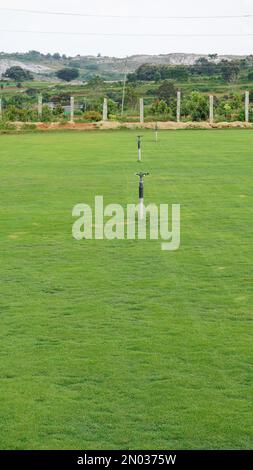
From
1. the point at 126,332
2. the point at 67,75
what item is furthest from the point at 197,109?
the point at 67,75

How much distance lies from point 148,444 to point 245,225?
11.1 meters

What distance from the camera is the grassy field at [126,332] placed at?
26.0 ft

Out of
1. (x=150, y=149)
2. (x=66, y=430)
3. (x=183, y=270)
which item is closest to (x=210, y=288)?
(x=183, y=270)

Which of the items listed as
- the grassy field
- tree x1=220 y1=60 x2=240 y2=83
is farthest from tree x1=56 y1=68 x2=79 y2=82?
the grassy field
